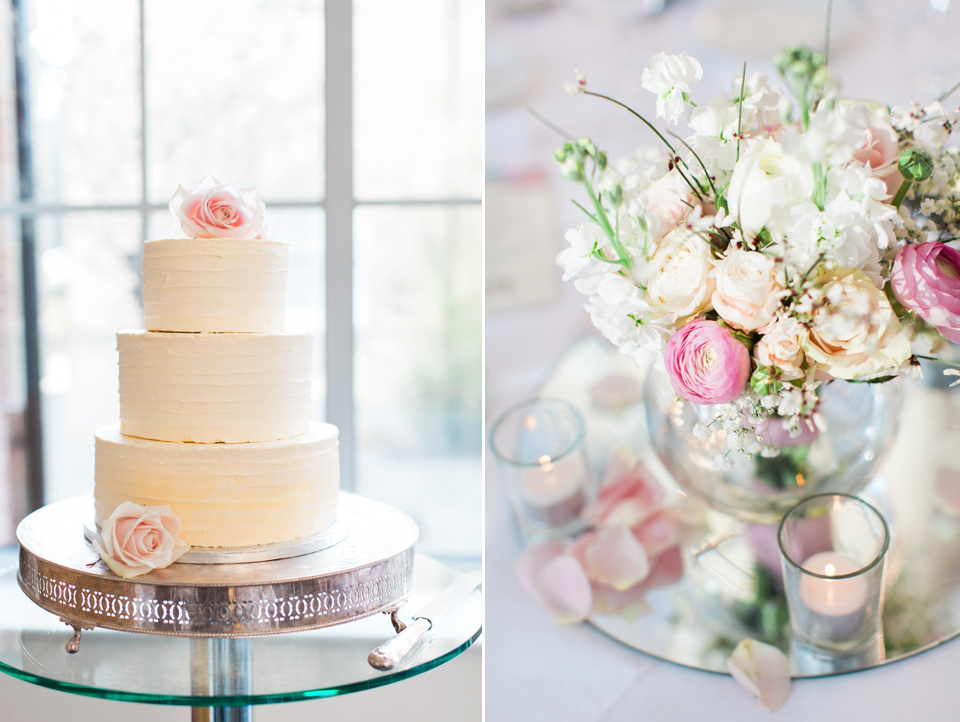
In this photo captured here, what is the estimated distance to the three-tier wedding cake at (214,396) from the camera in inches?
36.0

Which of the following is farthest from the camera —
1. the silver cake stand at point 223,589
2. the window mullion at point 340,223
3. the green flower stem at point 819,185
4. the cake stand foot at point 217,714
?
the window mullion at point 340,223

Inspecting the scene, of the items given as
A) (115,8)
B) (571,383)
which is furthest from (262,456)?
(115,8)

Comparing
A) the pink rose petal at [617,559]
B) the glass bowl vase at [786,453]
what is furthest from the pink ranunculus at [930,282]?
the pink rose petal at [617,559]

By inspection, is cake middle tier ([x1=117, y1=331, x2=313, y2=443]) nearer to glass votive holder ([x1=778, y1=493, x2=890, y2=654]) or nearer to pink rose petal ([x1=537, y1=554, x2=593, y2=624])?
pink rose petal ([x1=537, y1=554, x2=593, y2=624])

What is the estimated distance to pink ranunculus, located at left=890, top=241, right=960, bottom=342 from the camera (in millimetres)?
603

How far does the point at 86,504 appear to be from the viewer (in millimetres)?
1161

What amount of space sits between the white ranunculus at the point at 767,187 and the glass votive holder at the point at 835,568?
1.39ft

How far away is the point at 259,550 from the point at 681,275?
24.6 inches

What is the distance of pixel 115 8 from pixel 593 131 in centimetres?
112

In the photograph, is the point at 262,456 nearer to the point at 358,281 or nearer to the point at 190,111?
the point at 358,281

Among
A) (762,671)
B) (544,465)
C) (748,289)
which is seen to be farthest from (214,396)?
(762,671)

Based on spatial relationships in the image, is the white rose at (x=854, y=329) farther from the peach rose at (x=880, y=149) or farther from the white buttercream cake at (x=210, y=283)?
the white buttercream cake at (x=210, y=283)

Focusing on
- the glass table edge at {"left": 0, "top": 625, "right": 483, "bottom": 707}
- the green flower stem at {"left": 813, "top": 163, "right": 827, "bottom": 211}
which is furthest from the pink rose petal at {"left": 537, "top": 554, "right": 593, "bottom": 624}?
the green flower stem at {"left": 813, "top": 163, "right": 827, "bottom": 211}

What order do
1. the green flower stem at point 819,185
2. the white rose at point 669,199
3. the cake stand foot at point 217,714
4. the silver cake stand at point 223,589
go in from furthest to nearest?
1. the cake stand foot at point 217,714
2. the silver cake stand at point 223,589
3. the white rose at point 669,199
4. the green flower stem at point 819,185
